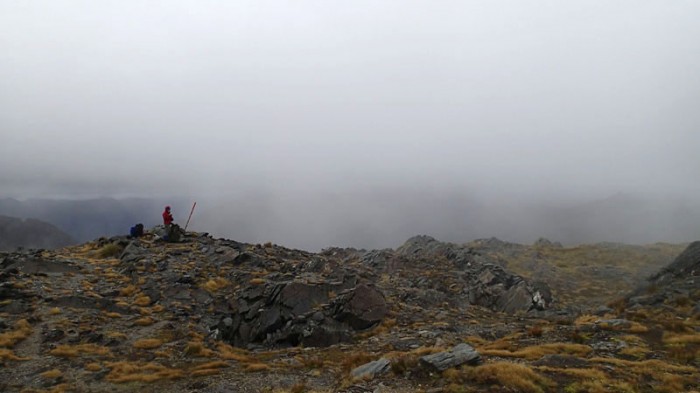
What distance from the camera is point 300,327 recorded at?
2791cm

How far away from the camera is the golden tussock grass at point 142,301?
31281 mm

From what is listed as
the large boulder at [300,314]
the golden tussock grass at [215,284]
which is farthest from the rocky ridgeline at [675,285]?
the golden tussock grass at [215,284]

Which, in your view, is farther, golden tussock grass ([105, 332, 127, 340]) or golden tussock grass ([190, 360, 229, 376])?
golden tussock grass ([105, 332, 127, 340])

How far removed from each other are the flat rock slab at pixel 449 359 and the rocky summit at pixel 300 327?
10 centimetres

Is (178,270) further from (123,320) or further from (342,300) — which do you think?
(342,300)

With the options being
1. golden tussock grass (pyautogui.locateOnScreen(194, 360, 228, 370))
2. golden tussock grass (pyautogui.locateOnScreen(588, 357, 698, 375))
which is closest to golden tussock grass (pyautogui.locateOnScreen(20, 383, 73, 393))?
golden tussock grass (pyautogui.locateOnScreen(194, 360, 228, 370))

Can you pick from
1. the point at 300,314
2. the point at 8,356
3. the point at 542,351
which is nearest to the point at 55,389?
the point at 8,356

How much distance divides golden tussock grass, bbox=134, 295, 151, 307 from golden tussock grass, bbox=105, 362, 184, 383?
11487 millimetres

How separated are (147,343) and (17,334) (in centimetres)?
736

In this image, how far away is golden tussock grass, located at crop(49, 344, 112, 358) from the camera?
21.2m

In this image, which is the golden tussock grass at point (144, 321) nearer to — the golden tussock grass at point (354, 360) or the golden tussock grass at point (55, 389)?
the golden tussock grass at point (55, 389)

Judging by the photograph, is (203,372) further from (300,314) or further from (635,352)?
(635,352)

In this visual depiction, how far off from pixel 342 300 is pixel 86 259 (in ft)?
95.2

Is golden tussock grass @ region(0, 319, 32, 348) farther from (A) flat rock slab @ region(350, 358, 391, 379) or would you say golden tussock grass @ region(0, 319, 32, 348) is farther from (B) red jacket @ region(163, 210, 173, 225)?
(B) red jacket @ region(163, 210, 173, 225)
